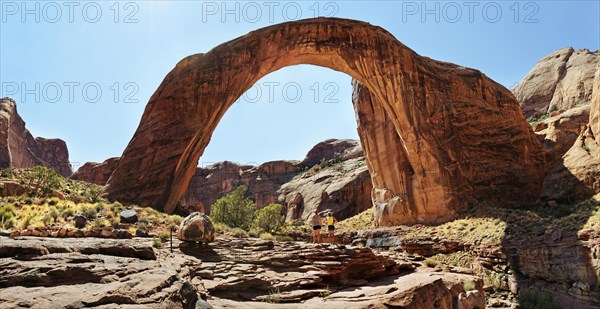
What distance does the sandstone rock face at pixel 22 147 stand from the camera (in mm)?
42838

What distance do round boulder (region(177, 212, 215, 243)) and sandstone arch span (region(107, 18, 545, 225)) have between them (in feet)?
32.0

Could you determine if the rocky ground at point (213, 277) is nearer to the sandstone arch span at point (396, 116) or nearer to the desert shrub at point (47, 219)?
the desert shrub at point (47, 219)

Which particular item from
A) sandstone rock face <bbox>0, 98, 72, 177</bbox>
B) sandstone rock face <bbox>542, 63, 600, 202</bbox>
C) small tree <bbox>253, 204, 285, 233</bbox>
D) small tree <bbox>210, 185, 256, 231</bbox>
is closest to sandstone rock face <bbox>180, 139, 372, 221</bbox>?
small tree <bbox>210, 185, 256, 231</bbox>

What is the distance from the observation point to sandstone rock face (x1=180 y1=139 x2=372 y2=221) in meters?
37.3

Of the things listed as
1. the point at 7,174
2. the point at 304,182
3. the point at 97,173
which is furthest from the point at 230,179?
the point at 7,174

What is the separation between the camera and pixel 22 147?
52.3 m

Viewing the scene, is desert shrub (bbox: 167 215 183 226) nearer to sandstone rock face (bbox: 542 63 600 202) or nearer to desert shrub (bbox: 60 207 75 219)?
desert shrub (bbox: 60 207 75 219)

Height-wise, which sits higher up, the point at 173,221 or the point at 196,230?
the point at 173,221

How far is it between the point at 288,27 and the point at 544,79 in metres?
30.3

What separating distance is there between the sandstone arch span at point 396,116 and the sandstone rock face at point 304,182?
9.71 metres

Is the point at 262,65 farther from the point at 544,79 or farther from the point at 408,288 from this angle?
the point at 544,79

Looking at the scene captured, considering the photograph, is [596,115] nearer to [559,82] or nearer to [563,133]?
[563,133]

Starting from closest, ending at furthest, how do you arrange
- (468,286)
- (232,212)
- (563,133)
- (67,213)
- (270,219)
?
(468,286) → (67,213) → (232,212) → (270,219) → (563,133)

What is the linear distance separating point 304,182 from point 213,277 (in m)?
38.0
